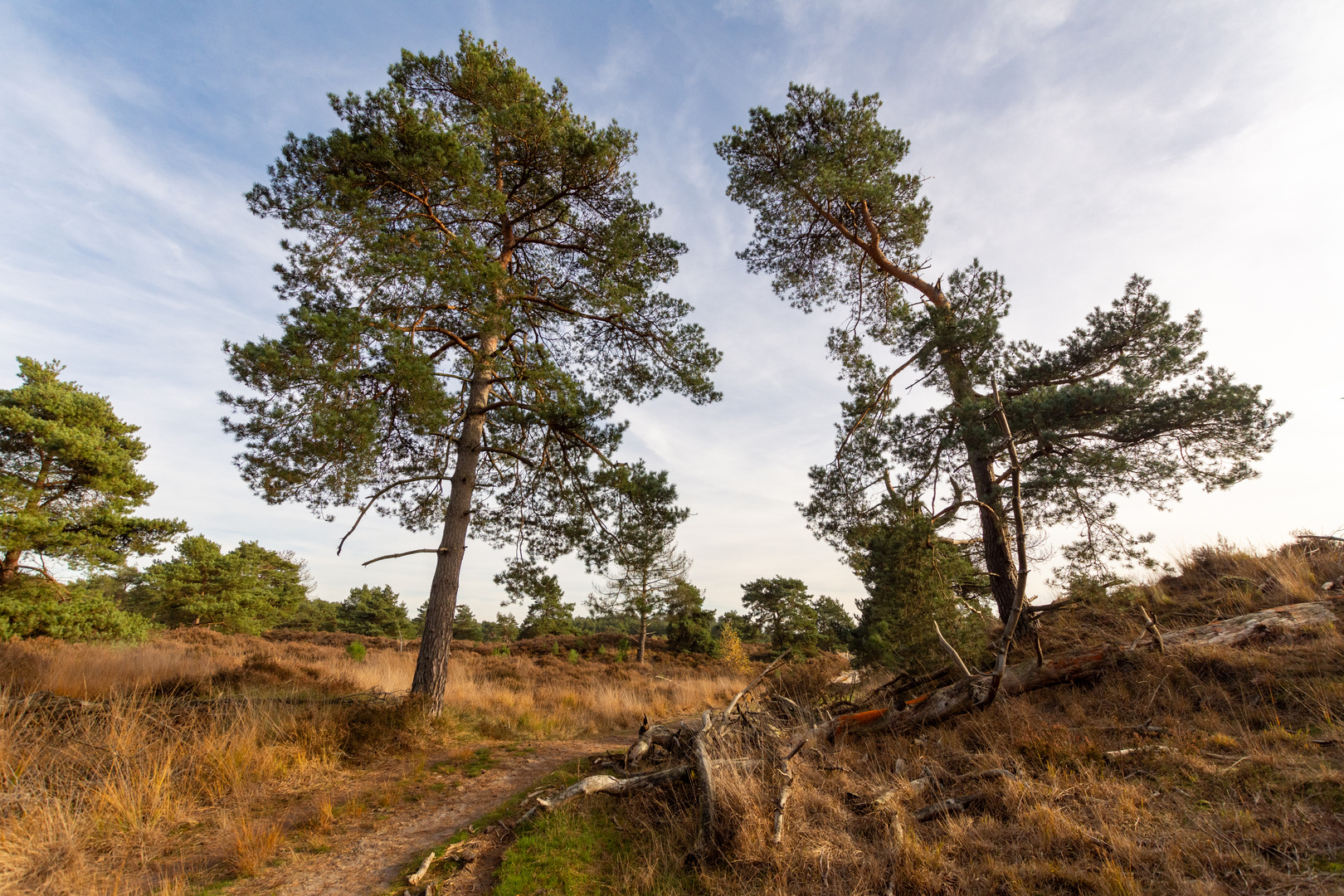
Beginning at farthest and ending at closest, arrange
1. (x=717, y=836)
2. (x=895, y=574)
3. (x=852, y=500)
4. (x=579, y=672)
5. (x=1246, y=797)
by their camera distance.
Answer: (x=579, y=672) → (x=852, y=500) → (x=895, y=574) → (x=717, y=836) → (x=1246, y=797)

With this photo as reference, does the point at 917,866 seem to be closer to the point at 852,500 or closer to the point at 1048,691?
the point at 1048,691

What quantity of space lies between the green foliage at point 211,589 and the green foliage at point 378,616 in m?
7.31

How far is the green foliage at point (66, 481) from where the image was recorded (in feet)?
44.5

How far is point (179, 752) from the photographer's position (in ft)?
17.2

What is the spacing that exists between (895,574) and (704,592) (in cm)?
2598

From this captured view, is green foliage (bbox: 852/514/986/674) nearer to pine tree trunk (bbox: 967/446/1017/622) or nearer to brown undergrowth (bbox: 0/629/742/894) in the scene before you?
pine tree trunk (bbox: 967/446/1017/622)

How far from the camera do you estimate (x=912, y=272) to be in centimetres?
1141

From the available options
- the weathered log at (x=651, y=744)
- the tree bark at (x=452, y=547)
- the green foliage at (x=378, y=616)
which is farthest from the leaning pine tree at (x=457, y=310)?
the green foliage at (x=378, y=616)

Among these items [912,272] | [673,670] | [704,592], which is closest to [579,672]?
[673,670]

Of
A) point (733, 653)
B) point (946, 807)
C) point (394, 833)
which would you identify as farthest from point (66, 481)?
point (733, 653)

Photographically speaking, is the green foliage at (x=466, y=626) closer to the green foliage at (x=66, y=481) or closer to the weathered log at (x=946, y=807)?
the green foliage at (x=66, y=481)

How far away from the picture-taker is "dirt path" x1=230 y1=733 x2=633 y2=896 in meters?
3.58

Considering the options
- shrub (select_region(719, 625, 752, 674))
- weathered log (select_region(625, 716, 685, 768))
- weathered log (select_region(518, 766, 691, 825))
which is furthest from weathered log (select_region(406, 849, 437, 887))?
shrub (select_region(719, 625, 752, 674))

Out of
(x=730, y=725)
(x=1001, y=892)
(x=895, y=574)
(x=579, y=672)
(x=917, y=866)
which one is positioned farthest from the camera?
(x=579, y=672)
